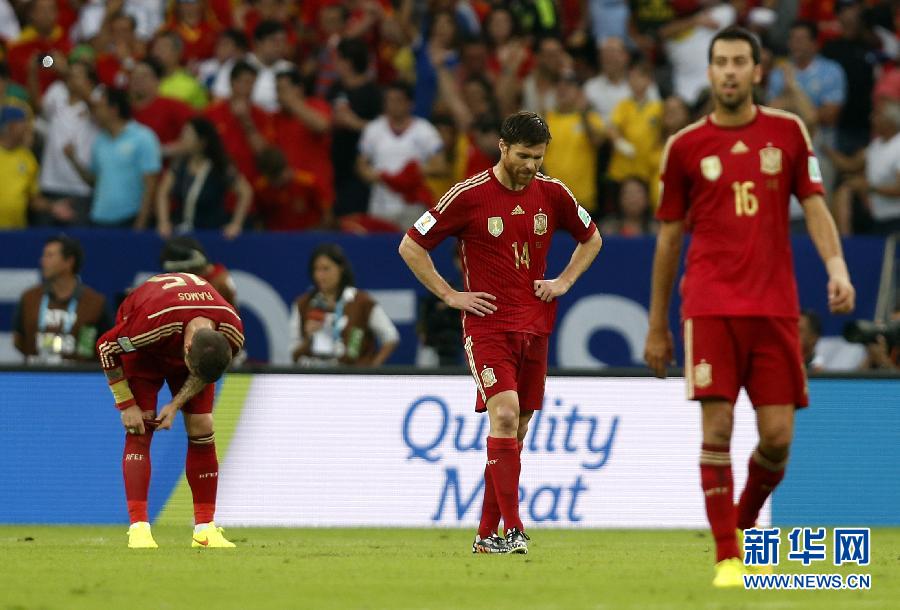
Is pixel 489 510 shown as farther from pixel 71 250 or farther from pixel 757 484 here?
pixel 71 250

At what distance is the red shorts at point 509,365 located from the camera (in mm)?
10258

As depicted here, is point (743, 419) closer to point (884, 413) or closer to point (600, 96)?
point (884, 413)

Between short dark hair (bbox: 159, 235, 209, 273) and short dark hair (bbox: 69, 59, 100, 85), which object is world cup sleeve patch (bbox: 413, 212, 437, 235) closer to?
short dark hair (bbox: 159, 235, 209, 273)

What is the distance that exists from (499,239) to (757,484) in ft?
8.30

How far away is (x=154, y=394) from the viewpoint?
11.3 m

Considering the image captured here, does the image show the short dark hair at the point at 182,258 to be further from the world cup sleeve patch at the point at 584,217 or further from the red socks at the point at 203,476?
the world cup sleeve patch at the point at 584,217

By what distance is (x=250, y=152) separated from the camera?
17578mm

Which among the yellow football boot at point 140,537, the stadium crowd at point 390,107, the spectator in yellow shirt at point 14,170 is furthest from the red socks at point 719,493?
the spectator in yellow shirt at point 14,170

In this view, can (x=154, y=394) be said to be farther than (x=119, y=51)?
No

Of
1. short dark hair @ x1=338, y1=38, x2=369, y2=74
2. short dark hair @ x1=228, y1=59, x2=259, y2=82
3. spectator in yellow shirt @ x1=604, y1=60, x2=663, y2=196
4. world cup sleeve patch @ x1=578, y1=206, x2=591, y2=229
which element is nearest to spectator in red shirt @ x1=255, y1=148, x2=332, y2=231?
short dark hair @ x1=228, y1=59, x2=259, y2=82

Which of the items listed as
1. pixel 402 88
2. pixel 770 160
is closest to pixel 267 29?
pixel 402 88

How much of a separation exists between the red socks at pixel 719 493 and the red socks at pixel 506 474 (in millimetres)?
2276

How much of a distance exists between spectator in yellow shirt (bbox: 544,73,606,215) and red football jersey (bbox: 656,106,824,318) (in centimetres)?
919

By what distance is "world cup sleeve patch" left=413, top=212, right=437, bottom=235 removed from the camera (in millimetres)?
10491
